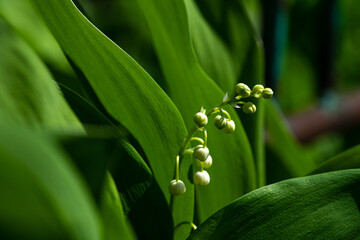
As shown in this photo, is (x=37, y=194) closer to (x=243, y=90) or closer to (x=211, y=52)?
(x=243, y=90)

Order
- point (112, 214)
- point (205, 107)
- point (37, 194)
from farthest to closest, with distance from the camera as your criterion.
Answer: point (205, 107) < point (112, 214) < point (37, 194)

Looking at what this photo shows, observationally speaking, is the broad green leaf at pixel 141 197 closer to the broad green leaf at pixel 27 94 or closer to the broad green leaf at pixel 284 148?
the broad green leaf at pixel 27 94

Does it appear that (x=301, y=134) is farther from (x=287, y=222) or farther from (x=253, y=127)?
(x=287, y=222)

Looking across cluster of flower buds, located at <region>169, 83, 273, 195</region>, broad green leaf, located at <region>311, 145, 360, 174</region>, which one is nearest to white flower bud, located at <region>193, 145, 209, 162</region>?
cluster of flower buds, located at <region>169, 83, 273, 195</region>

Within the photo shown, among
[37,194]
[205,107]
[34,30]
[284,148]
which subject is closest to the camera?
[37,194]

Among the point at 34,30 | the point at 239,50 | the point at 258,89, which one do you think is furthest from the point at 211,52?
the point at 34,30

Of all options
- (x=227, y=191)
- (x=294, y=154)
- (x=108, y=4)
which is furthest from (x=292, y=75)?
(x=227, y=191)
